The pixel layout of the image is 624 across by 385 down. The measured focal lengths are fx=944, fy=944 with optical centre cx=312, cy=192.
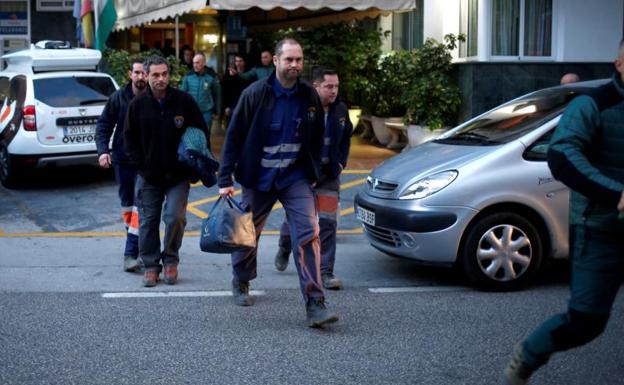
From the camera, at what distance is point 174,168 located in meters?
7.27

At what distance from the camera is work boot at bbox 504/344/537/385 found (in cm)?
451

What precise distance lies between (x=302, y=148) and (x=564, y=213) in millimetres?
2201

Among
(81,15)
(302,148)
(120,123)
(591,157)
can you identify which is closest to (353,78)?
(81,15)

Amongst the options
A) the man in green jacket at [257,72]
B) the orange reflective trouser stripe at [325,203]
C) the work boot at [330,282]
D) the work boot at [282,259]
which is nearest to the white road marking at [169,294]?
the work boot at [330,282]

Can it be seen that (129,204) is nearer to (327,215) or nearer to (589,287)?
(327,215)

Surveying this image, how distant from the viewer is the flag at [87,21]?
18.2m

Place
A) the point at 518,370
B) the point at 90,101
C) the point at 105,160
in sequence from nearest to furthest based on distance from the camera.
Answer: the point at 518,370, the point at 105,160, the point at 90,101

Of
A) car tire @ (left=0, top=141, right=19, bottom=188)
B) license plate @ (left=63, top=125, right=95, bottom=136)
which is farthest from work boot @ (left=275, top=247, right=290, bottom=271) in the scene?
car tire @ (left=0, top=141, right=19, bottom=188)

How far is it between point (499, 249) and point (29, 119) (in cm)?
730

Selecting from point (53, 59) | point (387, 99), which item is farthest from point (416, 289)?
point (387, 99)

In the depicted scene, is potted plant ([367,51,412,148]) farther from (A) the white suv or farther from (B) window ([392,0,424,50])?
(A) the white suv

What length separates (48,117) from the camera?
480 inches

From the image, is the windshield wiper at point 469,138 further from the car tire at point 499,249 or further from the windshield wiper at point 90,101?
the windshield wiper at point 90,101

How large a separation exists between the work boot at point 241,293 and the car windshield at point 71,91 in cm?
634
